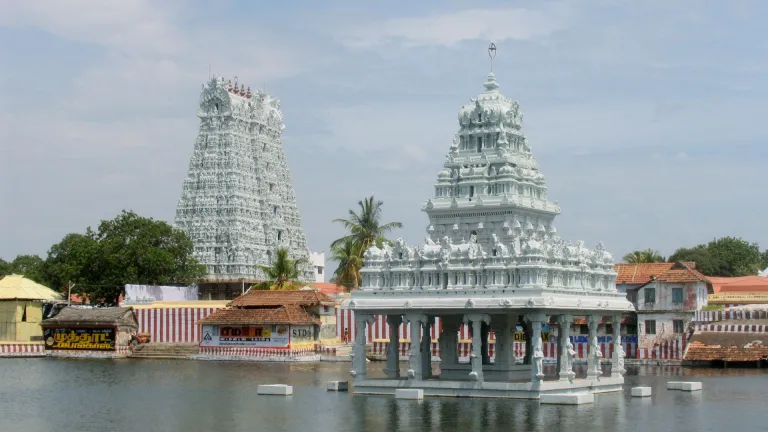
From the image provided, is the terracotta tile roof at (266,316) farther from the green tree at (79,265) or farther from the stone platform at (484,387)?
the stone platform at (484,387)

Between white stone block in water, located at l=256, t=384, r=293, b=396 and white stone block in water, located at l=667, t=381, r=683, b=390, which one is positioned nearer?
white stone block in water, located at l=256, t=384, r=293, b=396

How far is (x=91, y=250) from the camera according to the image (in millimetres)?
88125

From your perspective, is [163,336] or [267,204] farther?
[267,204]

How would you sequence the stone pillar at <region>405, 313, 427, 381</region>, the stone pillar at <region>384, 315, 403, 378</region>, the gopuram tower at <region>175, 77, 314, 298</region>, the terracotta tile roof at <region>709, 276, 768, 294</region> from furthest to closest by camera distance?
the gopuram tower at <region>175, 77, 314, 298</region> → the terracotta tile roof at <region>709, 276, 768, 294</region> → the stone pillar at <region>384, 315, 403, 378</region> → the stone pillar at <region>405, 313, 427, 381</region>

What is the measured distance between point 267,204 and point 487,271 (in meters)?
68.2

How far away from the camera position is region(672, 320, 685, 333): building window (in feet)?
210

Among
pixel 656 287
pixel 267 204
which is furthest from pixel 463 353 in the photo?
pixel 267 204

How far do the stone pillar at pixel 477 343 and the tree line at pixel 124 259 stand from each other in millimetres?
52260

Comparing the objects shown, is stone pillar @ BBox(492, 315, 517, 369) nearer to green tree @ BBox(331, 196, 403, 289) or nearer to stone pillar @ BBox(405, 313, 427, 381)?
stone pillar @ BBox(405, 313, 427, 381)

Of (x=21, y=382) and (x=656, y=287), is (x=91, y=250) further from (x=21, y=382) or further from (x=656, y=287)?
(x=656, y=287)

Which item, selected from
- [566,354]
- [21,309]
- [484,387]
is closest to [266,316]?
[21,309]

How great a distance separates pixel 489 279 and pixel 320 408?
649 cm

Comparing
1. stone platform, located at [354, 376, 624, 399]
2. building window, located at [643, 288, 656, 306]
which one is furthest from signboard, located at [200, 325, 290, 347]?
stone platform, located at [354, 376, 624, 399]

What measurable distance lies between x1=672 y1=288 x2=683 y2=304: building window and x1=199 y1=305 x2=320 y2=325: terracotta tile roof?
64.6 feet
